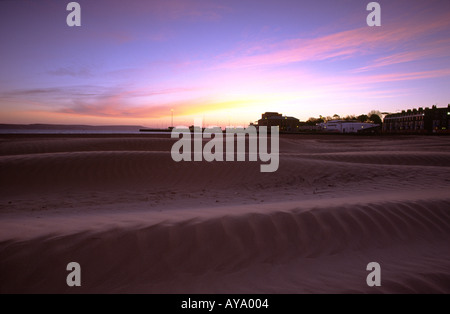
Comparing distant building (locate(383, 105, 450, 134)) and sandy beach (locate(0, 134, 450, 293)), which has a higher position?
distant building (locate(383, 105, 450, 134))

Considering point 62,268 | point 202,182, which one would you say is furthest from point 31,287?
point 202,182

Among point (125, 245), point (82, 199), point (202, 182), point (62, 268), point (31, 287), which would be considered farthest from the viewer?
point (202, 182)

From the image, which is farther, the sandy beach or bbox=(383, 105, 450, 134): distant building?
bbox=(383, 105, 450, 134): distant building

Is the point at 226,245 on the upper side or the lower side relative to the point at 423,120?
lower

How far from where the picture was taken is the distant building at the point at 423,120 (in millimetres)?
65294

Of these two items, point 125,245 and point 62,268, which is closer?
point 62,268

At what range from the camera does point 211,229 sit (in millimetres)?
3514

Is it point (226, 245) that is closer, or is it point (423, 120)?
point (226, 245)

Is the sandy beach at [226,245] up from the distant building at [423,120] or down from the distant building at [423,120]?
down

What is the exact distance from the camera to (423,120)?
69.2m

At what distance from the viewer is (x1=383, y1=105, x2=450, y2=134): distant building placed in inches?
2571
